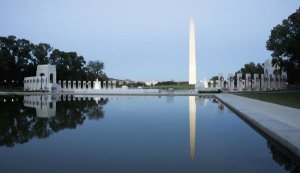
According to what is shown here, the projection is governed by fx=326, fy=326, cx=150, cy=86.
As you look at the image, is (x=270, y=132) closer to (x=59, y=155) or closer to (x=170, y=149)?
(x=170, y=149)

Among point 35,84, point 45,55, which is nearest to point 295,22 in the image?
point 35,84

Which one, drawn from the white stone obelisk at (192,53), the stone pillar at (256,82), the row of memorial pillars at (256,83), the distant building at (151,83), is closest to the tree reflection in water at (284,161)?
the white stone obelisk at (192,53)

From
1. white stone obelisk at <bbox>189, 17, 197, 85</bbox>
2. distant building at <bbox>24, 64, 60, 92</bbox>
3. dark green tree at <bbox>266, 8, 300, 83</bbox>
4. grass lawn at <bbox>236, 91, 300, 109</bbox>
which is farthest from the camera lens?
distant building at <bbox>24, 64, 60, 92</bbox>

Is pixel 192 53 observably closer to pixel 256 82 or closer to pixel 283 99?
pixel 256 82

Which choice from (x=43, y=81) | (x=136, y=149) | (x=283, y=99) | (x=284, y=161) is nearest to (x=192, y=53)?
(x=283, y=99)

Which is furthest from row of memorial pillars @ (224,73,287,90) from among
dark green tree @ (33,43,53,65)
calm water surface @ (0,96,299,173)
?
calm water surface @ (0,96,299,173)

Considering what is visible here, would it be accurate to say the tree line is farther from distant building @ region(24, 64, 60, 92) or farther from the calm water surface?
the calm water surface

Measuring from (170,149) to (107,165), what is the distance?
57.0 inches

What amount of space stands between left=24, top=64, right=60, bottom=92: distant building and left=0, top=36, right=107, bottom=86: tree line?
3348 mm

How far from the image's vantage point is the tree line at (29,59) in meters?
44.9

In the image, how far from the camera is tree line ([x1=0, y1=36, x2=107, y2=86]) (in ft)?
147

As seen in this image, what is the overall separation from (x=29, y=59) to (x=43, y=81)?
9.06 meters

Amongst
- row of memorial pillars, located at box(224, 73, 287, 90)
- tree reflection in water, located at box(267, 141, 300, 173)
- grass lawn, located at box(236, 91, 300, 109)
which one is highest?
row of memorial pillars, located at box(224, 73, 287, 90)

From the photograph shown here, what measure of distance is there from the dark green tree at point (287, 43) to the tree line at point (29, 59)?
30.7 meters
